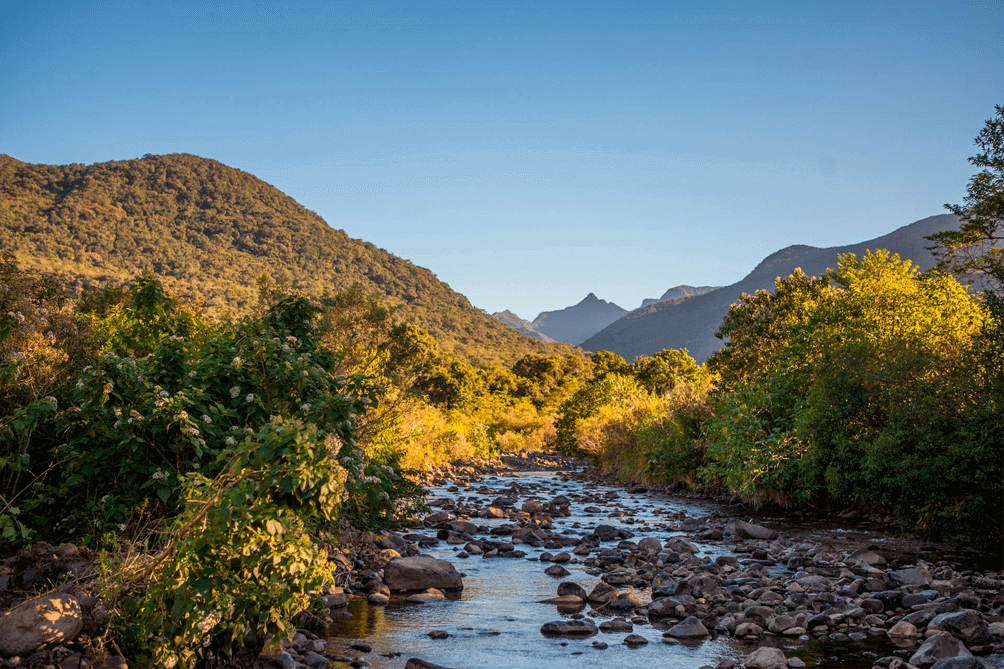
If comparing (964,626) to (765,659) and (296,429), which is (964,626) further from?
(296,429)

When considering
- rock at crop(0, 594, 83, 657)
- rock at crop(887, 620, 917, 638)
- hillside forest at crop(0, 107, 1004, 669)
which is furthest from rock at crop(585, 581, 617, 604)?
rock at crop(0, 594, 83, 657)

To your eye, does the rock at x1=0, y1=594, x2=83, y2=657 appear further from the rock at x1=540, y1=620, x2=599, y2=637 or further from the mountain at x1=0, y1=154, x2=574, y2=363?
the mountain at x1=0, y1=154, x2=574, y2=363

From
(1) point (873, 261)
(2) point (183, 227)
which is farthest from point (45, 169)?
(1) point (873, 261)

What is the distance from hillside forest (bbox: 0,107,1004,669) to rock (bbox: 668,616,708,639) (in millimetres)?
4581

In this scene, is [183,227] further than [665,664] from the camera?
Yes

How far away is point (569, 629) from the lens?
991 centimetres

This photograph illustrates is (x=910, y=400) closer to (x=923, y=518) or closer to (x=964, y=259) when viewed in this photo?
(x=923, y=518)

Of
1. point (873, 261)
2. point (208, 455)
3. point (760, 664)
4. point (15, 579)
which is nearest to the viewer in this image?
point (15, 579)

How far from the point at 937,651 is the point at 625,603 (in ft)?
14.4

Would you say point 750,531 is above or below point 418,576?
below

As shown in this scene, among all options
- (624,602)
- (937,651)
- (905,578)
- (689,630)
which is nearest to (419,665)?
(689,630)

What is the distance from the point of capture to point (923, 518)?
15406mm

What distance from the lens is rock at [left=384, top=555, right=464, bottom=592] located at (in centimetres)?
1230

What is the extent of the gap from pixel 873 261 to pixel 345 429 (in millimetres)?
24128
